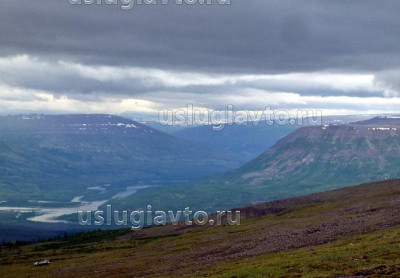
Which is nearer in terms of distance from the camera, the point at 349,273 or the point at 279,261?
the point at 349,273

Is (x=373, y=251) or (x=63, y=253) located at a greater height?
(x=373, y=251)

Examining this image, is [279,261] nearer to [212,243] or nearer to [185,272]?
[185,272]

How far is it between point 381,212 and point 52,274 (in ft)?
249

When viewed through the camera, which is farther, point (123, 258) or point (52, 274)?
point (123, 258)

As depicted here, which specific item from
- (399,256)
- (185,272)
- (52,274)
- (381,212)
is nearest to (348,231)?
(381,212)

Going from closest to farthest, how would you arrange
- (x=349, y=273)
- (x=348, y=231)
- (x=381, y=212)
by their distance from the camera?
1. (x=349, y=273)
2. (x=348, y=231)
3. (x=381, y=212)

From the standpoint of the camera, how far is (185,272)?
318ft

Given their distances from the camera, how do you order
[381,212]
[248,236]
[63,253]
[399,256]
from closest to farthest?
[399,256] → [381,212] → [248,236] → [63,253]

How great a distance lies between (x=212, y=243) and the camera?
14512cm

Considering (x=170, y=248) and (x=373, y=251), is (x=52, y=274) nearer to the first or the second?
(x=170, y=248)

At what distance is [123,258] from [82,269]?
1460 cm

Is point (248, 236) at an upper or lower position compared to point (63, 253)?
upper

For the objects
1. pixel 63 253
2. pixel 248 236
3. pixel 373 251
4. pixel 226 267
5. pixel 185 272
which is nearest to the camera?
pixel 373 251

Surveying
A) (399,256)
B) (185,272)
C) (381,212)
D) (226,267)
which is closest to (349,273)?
(399,256)
